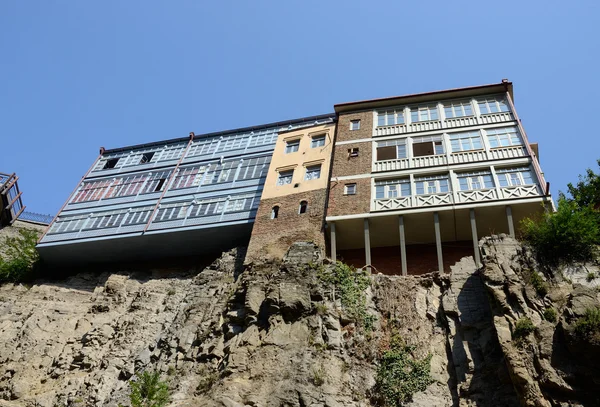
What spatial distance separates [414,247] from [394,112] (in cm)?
939

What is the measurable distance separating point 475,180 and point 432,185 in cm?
209

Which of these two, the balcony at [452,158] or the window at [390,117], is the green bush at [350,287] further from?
the window at [390,117]

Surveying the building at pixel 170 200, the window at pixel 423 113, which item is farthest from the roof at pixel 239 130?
the window at pixel 423 113

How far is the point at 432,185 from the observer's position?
26922 mm

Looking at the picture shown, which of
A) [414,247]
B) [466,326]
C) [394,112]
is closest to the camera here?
[466,326]

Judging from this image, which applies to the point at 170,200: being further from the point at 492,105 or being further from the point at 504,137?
the point at 492,105

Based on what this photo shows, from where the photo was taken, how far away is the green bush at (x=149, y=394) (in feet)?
60.2

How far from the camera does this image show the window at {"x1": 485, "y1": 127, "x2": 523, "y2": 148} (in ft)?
91.3

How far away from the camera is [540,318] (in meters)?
17.9

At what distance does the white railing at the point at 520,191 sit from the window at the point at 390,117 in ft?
27.3

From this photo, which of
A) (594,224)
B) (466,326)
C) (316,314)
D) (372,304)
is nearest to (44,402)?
(316,314)

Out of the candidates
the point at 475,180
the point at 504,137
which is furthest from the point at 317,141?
the point at 504,137

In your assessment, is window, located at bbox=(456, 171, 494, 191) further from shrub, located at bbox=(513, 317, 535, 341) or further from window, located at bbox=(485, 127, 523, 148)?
shrub, located at bbox=(513, 317, 535, 341)

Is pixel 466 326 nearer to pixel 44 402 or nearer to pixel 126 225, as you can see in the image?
pixel 44 402
